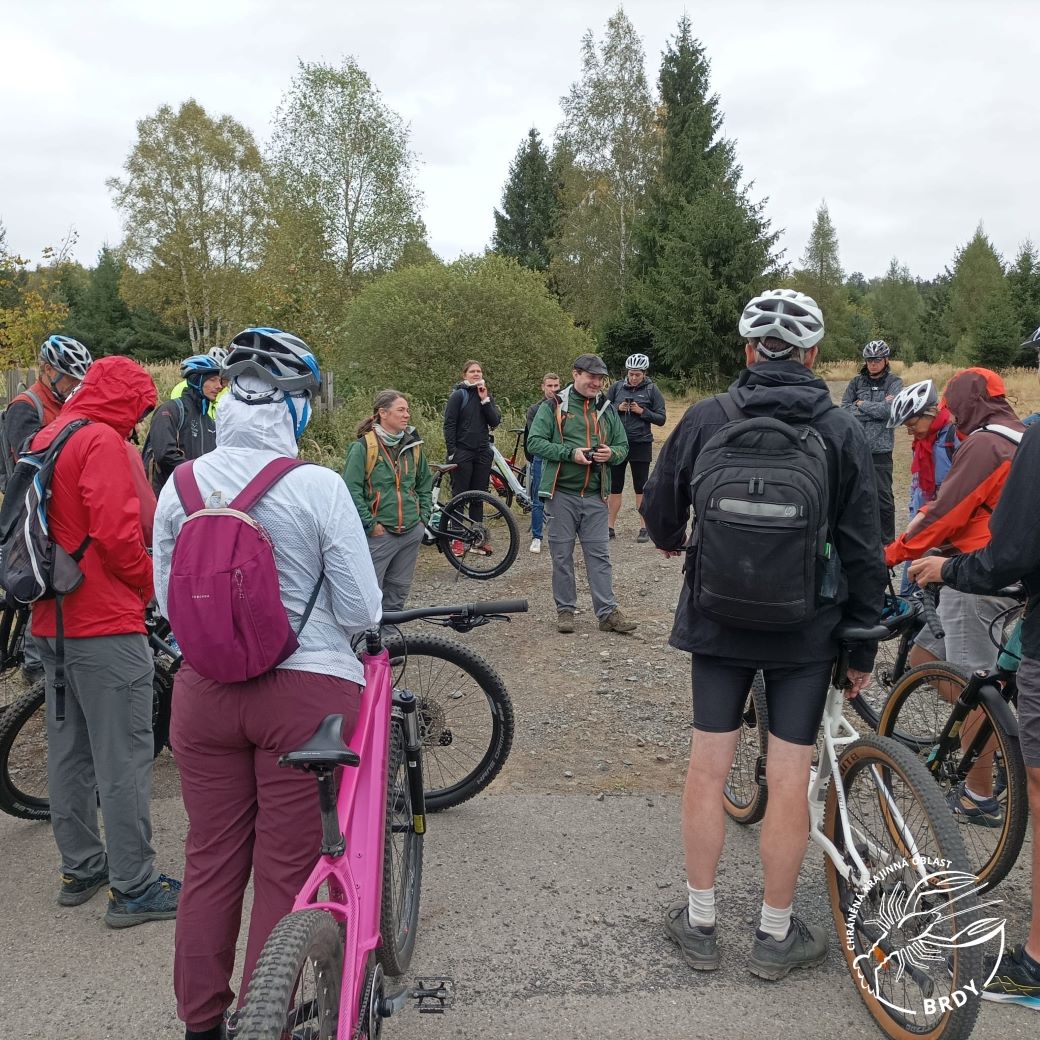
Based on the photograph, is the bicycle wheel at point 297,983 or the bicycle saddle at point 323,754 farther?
the bicycle saddle at point 323,754

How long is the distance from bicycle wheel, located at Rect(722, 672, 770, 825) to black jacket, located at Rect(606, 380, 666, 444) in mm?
7047

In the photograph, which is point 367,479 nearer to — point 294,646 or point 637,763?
point 637,763

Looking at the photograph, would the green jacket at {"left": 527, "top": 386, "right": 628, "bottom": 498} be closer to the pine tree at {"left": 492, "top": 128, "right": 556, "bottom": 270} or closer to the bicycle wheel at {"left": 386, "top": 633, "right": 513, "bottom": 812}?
the bicycle wheel at {"left": 386, "top": 633, "right": 513, "bottom": 812}

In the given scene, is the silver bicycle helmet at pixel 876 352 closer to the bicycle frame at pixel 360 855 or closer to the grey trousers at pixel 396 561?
the grey trousers at pixel 396 561

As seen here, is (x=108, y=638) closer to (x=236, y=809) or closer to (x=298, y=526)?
(x=236, y=809)

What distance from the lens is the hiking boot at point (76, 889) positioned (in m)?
3.44

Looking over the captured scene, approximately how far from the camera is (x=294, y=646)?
219 cm

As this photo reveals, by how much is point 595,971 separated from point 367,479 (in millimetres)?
3984

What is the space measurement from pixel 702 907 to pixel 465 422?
756 centimetres

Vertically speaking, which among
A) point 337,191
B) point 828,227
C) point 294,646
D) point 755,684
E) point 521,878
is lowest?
point 521,878

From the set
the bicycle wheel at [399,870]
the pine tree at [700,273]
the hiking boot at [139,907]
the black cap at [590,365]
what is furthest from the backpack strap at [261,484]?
the pine tree at [700,273]

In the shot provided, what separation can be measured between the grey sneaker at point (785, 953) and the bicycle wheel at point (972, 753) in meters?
0.58

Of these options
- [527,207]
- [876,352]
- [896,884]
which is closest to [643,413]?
[876,352]

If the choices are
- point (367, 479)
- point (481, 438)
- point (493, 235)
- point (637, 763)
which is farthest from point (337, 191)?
point (637, 763)
